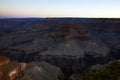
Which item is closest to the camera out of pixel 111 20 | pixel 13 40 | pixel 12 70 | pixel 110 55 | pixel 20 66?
pixel 12 70

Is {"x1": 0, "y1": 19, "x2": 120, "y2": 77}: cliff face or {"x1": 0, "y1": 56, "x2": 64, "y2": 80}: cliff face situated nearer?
{"x1": 0, "y1": 56, "x2": 64, "y2": 80}: cliff face

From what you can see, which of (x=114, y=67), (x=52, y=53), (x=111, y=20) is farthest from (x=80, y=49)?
(x=114, y=67)

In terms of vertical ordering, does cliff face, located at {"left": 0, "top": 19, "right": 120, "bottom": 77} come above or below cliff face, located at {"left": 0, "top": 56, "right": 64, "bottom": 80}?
below

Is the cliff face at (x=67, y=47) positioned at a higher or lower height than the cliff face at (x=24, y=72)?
lower

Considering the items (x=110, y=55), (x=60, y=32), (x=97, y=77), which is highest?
(x=97, y=77)

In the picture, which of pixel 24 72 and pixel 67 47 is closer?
pixel 24 72

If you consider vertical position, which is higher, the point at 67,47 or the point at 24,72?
the point at 24,72

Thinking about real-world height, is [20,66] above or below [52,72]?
above

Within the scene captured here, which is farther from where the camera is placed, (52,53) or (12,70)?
(52,53)

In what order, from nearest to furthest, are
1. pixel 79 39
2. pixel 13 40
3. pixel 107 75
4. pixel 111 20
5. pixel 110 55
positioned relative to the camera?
pixel 107 75 → pixel 110 55 → pixel 79 39 → pixel 13 40 → pixel 111 20

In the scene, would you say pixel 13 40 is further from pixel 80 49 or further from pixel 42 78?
pixel 42 78

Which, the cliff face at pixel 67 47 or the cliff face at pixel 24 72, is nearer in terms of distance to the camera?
the cliff face at pixel 24 72
